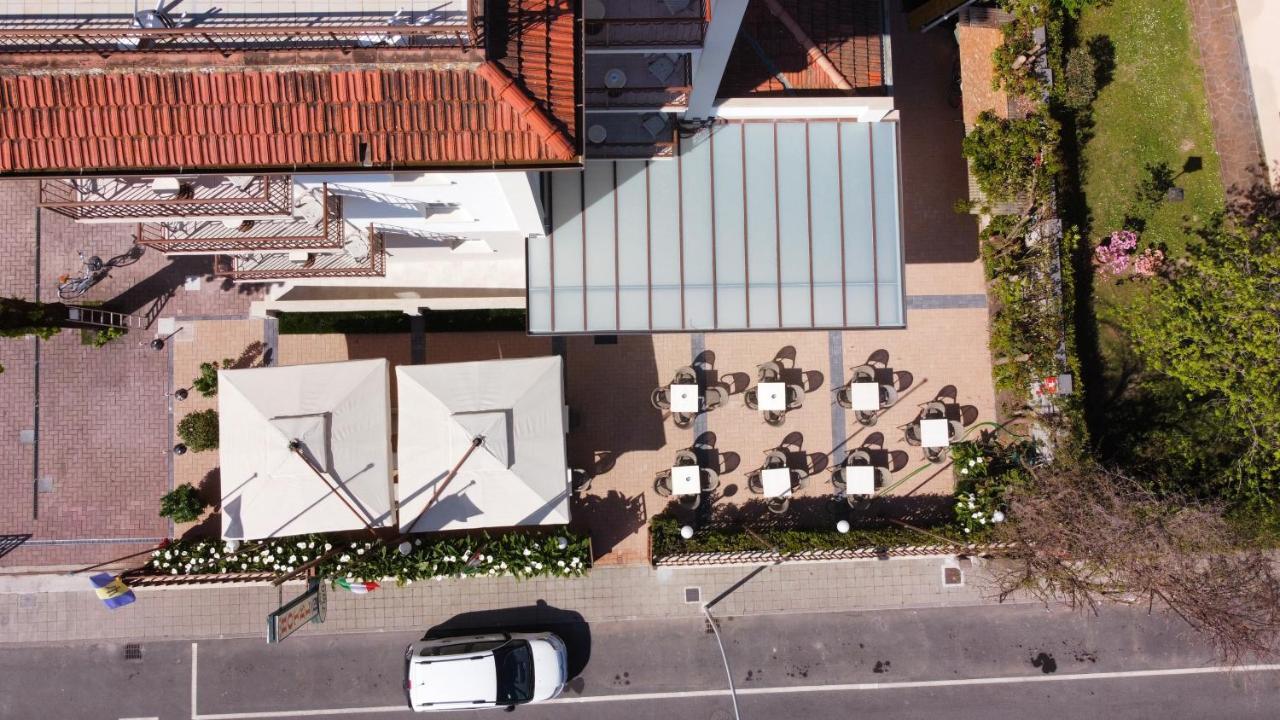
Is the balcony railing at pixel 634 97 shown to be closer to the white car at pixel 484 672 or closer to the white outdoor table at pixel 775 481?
the white outdoor table at pixel 775 481

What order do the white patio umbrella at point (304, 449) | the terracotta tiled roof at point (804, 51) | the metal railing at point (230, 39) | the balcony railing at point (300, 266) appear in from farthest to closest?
1. the white patio umbrella at point (304, 449)
2. the balcony railing at point (300, 266)
3. the terracotta tiled roof at point (804, 51)
4. the metal railing at point (230, 39)

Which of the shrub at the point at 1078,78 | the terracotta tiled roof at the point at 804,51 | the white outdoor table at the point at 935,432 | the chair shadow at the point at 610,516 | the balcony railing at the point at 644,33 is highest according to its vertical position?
the shrub at the point at 1078,78

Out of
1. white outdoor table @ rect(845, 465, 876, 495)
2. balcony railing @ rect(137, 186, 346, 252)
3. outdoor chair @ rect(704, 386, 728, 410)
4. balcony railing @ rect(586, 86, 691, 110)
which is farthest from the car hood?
balcony railing @ rect(586, 86, 691, 110)

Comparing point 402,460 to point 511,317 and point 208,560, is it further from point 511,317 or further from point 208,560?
point 208,560

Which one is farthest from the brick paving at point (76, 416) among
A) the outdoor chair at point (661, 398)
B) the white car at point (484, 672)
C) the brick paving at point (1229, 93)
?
the brick paving at point (1229, 93)

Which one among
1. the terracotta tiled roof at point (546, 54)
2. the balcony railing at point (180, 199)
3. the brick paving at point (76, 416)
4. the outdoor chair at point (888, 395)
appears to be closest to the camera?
the terracotta tiled roof at point (546, 54)

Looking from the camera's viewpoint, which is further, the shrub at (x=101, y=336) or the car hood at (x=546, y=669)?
the shrub at (x=101, y=336)

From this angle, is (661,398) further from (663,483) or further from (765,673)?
(765,673)
